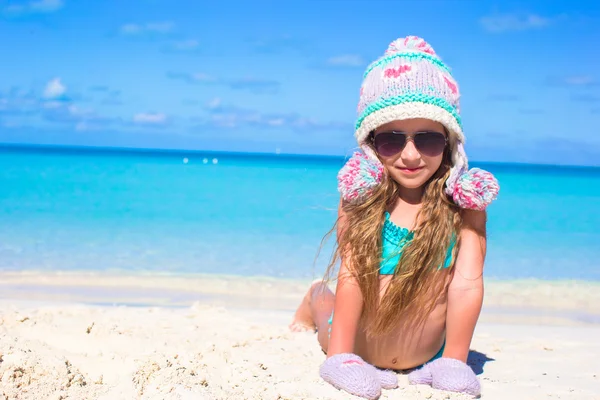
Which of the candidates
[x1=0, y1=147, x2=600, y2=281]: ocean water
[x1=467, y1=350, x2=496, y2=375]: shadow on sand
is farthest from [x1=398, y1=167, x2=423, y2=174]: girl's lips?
[x1=467, y1=350, x2=496, y2=375]: shadow on sand

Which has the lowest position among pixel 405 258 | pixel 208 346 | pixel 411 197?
pixel 208 346

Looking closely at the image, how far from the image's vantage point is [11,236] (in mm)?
7543

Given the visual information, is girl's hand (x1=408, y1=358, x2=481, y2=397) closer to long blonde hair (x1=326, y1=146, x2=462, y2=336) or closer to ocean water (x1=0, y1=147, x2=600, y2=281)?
long blonde hair (x1=326, y1=146, x2=462, y2=336)

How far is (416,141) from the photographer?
2436 millimetres

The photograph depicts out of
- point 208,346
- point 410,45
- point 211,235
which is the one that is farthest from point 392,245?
point 211,235

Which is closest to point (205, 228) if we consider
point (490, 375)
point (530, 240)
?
point (530, 240)

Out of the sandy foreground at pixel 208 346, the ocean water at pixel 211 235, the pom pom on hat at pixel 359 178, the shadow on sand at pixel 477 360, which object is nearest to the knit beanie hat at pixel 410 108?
the pom pom on hat at pixel 359 178

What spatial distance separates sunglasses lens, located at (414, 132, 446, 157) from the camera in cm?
243

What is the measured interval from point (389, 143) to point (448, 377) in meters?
0.95

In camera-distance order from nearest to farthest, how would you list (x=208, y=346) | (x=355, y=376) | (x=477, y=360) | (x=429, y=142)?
(x=355, y=376), (x=429, y=142), (x=208, y=346), (x=477, y=360)

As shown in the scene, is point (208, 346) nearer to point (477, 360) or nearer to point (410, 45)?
point (477, 360)

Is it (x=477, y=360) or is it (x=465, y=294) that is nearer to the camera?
(x=465, y=294)

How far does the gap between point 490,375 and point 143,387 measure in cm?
154

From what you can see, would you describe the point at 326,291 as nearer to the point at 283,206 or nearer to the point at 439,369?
the point at 439,369
